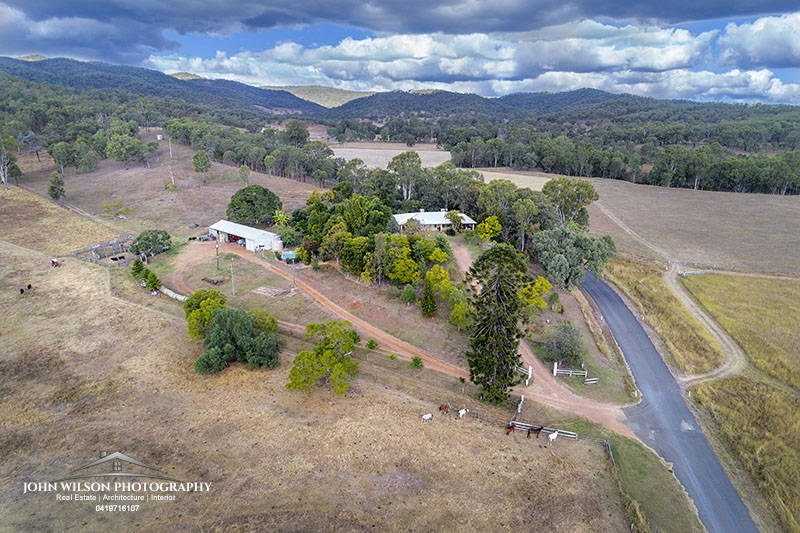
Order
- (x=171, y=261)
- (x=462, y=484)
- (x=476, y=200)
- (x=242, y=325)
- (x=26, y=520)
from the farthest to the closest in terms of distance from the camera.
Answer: (x=476, y=200) → (x=171, y=261) → (x=242, y=325) → (x=462, y=484) → (x=26, y=520)

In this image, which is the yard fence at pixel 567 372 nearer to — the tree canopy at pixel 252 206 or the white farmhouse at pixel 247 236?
the white farmhouse at pixel 247 236

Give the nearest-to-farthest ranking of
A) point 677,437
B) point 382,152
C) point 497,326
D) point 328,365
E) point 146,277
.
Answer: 1. point 677,437
2. point 497,326
3. point 328,365
4. point 146,277
5. point 382,152

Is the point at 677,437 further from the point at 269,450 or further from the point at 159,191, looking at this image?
the point at 159,191

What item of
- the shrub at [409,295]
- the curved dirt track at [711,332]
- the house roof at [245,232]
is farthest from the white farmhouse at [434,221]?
the curved dirt track at [711,332]

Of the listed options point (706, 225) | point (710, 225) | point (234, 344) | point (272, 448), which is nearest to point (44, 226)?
point (234, 344)

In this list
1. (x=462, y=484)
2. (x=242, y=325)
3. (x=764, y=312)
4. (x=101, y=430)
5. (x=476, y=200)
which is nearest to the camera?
(x=462, y=484)

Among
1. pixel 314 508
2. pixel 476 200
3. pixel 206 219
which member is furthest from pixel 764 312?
pixel 206 219

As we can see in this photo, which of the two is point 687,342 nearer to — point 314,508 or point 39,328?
point 314,508
